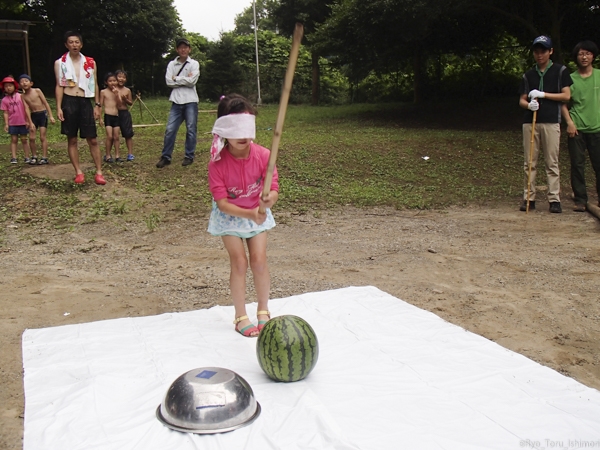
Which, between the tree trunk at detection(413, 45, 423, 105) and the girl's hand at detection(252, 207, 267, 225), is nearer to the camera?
the girl's hand at detection(252, 207, 267, 225)

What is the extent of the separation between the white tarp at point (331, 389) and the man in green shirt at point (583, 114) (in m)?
4.83

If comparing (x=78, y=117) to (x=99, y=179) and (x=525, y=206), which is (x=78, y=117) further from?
(x=525, y=206)

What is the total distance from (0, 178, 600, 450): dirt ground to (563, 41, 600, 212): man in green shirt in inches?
28.2

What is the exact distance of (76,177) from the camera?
884 centimetres

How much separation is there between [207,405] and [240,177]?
165 centimetres

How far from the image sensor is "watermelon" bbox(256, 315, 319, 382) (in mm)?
3248

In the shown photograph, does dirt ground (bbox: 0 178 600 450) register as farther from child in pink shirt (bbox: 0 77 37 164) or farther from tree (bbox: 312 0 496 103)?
tree (bbox: 312 0 496 103)

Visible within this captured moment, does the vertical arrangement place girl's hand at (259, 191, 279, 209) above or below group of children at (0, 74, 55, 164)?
below

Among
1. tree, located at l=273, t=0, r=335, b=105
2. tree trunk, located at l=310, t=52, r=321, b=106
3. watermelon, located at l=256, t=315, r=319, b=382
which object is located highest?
tree, located at l=273, t=0, r=335, b=105

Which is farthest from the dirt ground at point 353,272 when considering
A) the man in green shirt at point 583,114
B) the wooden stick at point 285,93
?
the wooden stick at point 285,93

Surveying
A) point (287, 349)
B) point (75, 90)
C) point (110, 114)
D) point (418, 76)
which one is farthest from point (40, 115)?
point (418, 76)

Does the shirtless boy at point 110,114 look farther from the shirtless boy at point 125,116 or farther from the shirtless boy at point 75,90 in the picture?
the shirtless boy at point 75,90

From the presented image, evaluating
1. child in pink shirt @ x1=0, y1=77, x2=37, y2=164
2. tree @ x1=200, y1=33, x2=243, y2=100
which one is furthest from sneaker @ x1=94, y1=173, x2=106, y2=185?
tree @ x1=200, y1=33, x2=243, y2=100

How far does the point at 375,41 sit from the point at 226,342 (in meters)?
13.6
